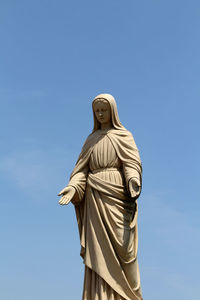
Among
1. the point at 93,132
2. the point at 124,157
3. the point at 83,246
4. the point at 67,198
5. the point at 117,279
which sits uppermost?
the point at 93,132

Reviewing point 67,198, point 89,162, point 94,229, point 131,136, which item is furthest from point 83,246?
point 131,136

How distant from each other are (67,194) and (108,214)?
3.35 feet

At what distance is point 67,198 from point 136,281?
7.70ft

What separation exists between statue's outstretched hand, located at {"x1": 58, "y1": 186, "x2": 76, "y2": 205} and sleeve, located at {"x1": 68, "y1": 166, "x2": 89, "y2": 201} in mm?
165

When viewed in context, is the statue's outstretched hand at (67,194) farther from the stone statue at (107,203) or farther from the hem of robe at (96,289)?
the hem of robe at (96,289)

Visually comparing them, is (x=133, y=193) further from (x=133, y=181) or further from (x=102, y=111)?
(x=102, y=111)

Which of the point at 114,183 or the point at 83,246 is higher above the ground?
the point at 114,183

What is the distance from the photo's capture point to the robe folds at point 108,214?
1001 cm

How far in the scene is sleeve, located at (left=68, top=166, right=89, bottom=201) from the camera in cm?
1084

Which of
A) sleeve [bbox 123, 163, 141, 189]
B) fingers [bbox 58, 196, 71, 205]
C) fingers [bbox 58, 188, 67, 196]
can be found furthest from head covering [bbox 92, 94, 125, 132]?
fingers [bbox 58, 196, 71, 205]

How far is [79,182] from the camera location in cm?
1098

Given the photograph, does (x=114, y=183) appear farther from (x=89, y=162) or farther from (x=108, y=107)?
(x=108, y=107)

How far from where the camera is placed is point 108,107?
37.0ft

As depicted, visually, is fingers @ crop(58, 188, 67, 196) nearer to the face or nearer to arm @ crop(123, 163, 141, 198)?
arm @ crop(123, 163, 141, 198)
